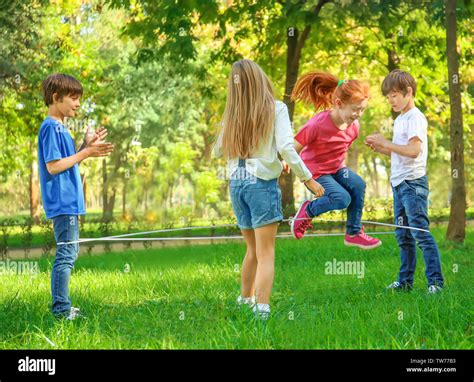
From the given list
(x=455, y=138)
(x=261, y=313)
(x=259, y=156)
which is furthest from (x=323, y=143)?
(x=455, y=138)

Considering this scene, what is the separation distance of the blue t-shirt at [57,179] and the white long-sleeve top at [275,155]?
4.82 ft

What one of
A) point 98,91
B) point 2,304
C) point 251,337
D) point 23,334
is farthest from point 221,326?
point 98,91

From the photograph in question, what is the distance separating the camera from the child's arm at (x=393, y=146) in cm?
623

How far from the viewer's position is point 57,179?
5738mm

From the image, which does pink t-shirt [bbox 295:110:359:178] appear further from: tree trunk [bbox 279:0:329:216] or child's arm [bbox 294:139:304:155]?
tree trunk [bbox 279:0:329:216]

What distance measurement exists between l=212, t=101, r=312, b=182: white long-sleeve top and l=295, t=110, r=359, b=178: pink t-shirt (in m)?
0.90

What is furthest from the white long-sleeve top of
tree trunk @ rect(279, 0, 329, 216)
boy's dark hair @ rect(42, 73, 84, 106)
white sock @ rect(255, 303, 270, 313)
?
tree trunk @ rect(279, 0, 329, 216)

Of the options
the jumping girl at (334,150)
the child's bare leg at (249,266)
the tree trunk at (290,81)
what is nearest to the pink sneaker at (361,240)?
the jumping girl at (334,150)

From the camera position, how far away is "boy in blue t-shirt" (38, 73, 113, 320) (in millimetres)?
5684

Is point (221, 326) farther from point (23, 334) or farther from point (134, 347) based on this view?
point (23, 334)

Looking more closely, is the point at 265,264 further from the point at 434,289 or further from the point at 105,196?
the point at 105,196

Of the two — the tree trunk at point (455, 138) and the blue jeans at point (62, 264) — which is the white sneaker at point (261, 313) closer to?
the blue jeans at point (62, 264)

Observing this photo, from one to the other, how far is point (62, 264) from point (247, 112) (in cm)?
200

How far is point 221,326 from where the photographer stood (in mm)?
5348
